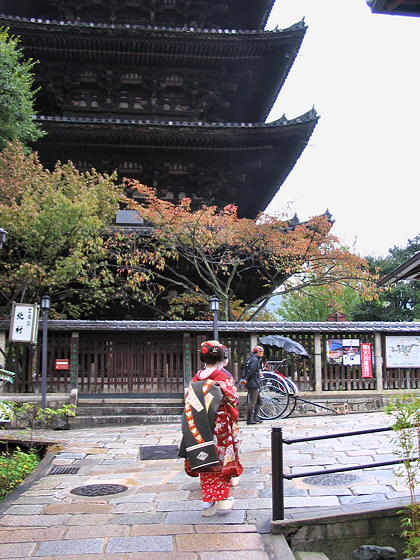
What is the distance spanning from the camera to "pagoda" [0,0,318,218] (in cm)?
1722

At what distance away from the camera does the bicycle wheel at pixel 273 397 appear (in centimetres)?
1246

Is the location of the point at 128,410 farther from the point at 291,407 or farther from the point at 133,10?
the point at 133,10

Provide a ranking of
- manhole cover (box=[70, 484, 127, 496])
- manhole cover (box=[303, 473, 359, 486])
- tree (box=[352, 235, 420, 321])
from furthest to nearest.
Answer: tree (box=[352, 235, 420, 321]) < manhole cover (box=[303, 473, 359, 486]) < manhole cover (box=[70, 484, 127, 496])

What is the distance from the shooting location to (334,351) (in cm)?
1437

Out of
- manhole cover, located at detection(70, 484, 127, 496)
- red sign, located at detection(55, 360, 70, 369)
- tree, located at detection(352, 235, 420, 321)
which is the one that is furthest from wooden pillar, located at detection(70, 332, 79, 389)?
tree, located at detection(352, 235, 420, 321)

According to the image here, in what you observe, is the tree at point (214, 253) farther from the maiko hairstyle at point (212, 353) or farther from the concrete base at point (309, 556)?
the concrete base at point (309, 556)

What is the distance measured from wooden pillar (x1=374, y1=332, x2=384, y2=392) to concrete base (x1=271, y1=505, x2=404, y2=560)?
9466mm

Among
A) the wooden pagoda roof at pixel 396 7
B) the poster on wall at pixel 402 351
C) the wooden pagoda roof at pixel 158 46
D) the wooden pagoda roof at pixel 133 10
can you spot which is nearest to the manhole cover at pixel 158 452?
the wooden pagoda roof at pixel 396 7

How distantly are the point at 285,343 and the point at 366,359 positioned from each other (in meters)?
2.46

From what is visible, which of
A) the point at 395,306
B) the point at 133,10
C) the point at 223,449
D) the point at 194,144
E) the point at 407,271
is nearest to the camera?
the point at 223,449

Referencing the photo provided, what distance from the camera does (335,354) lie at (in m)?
14.4

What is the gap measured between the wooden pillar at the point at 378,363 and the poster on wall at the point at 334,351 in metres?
0.98

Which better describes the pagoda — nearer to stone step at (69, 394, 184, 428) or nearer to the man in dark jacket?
stone step at (69, 394, 184, 428)

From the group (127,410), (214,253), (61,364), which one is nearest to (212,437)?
(127,410)
